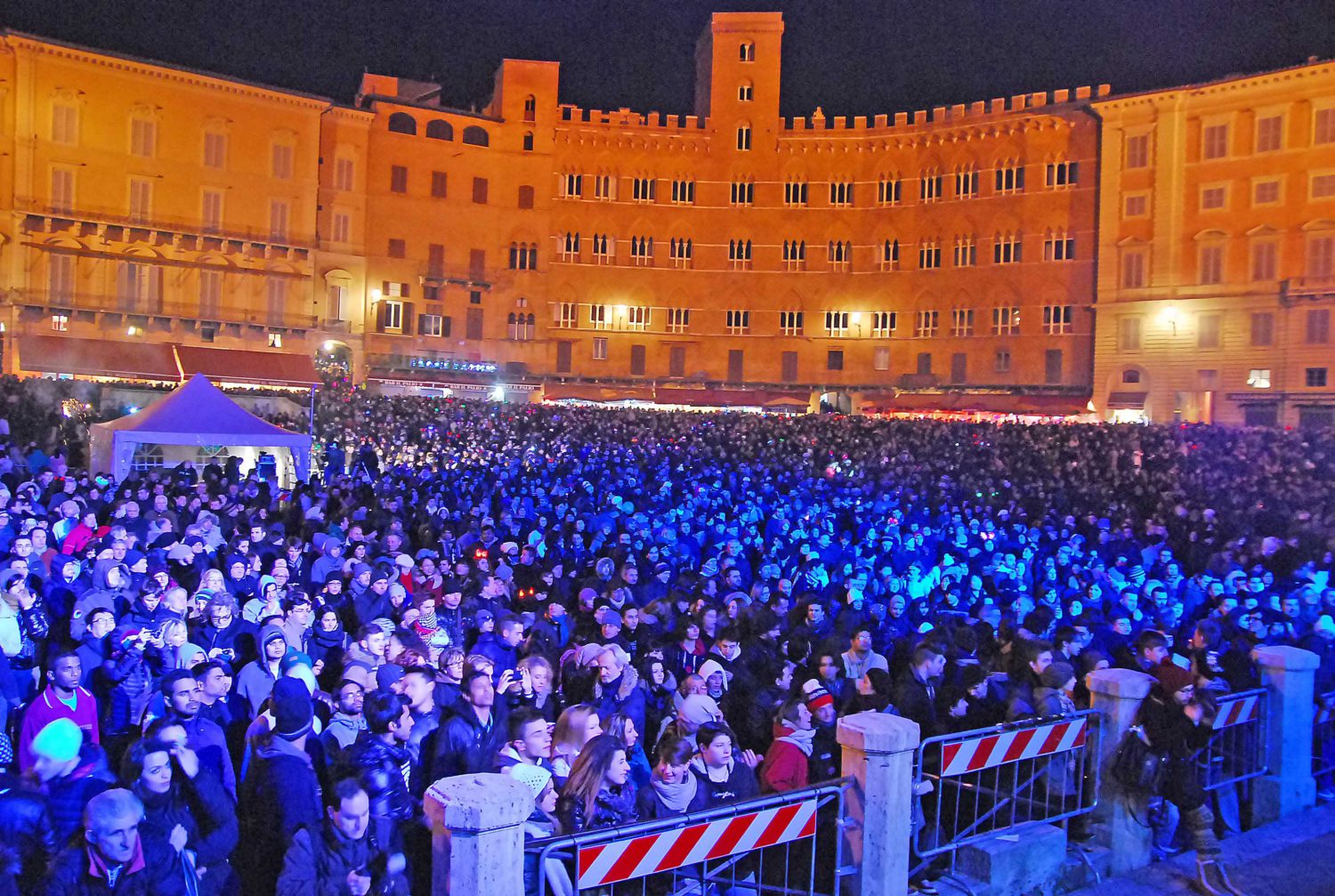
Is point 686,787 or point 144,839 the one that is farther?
point 686,787

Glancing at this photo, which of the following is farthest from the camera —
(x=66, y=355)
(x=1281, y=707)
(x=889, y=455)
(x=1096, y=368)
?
(x=1096, y=368)

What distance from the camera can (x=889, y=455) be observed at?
23.1 m

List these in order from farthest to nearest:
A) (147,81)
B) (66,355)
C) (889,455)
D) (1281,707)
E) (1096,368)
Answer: (1096,368) < (147,81) < (66,355) < (889,455) < (1281,707)

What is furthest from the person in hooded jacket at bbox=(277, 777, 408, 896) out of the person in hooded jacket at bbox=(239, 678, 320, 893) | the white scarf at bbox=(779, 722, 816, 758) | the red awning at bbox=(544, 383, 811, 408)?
the red awning at bbox=(544, 383, 811, 408)

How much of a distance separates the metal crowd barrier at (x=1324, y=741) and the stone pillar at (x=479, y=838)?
6962mm

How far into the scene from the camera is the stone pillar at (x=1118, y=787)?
6.88m

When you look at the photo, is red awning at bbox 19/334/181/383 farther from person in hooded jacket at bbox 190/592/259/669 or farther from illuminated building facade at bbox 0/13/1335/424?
person in hooded jacket at bbox 190/592/259/669

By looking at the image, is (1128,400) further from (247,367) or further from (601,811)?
(601,811)

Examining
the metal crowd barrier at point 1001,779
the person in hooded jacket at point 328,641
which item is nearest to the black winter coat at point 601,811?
the metal crowd barrier at point 1001,779

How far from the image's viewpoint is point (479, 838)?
4.06 metres

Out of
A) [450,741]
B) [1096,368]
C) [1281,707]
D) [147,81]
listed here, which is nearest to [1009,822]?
[1281,707]

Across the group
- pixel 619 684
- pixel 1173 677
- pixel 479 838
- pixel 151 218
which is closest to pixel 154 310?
pixel 151 218

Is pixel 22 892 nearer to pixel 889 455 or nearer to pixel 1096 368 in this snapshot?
pixel 889 455

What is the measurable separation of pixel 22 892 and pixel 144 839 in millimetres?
410
